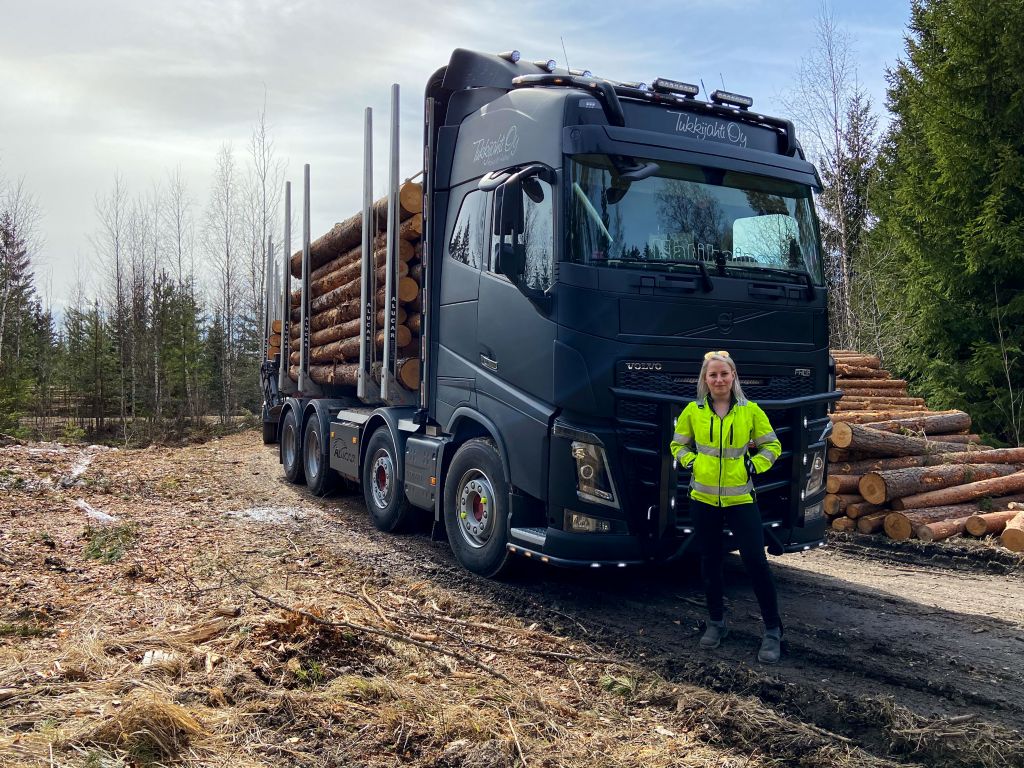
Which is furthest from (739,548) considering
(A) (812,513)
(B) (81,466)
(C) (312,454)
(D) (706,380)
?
(B) (81,466)

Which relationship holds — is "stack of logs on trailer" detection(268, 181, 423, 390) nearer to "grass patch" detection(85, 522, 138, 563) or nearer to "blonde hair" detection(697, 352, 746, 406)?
"grass patch" detection(85, 522, 138, 563)

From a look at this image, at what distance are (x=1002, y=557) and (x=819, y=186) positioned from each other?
4358 millimetres

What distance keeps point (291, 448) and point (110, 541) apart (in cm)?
454

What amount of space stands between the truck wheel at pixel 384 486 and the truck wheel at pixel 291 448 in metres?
3.24

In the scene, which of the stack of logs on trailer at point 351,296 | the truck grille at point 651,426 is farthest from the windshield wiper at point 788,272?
the stack of logs on trailer at point 351,296

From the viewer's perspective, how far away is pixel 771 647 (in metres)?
4.91

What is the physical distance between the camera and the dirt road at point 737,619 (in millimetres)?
3863

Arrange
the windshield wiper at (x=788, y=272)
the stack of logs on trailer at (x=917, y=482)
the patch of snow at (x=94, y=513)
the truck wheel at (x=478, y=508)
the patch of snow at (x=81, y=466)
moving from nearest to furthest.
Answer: the windshield wiper at (x=788, y=272) → the truck wheel at (x=478, y=508) → the stack of logs on trailer at (x=917, y=482) → the patch of snow at (x=94, y=513) → the patch of snow at (x=81, y=466)

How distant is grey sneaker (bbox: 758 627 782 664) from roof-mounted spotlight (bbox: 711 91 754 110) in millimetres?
4096

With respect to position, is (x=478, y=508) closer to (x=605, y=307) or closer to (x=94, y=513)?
(x=605, y=307)

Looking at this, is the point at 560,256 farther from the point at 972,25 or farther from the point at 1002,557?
the point at 972,25

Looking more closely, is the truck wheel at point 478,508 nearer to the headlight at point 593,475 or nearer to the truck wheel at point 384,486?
the headlight at point 593,475

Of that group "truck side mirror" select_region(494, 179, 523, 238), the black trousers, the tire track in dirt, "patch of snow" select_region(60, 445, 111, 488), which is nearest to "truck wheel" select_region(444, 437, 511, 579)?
the tire track in dirt

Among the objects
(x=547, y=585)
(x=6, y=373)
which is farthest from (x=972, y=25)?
(x=6, y=373)
